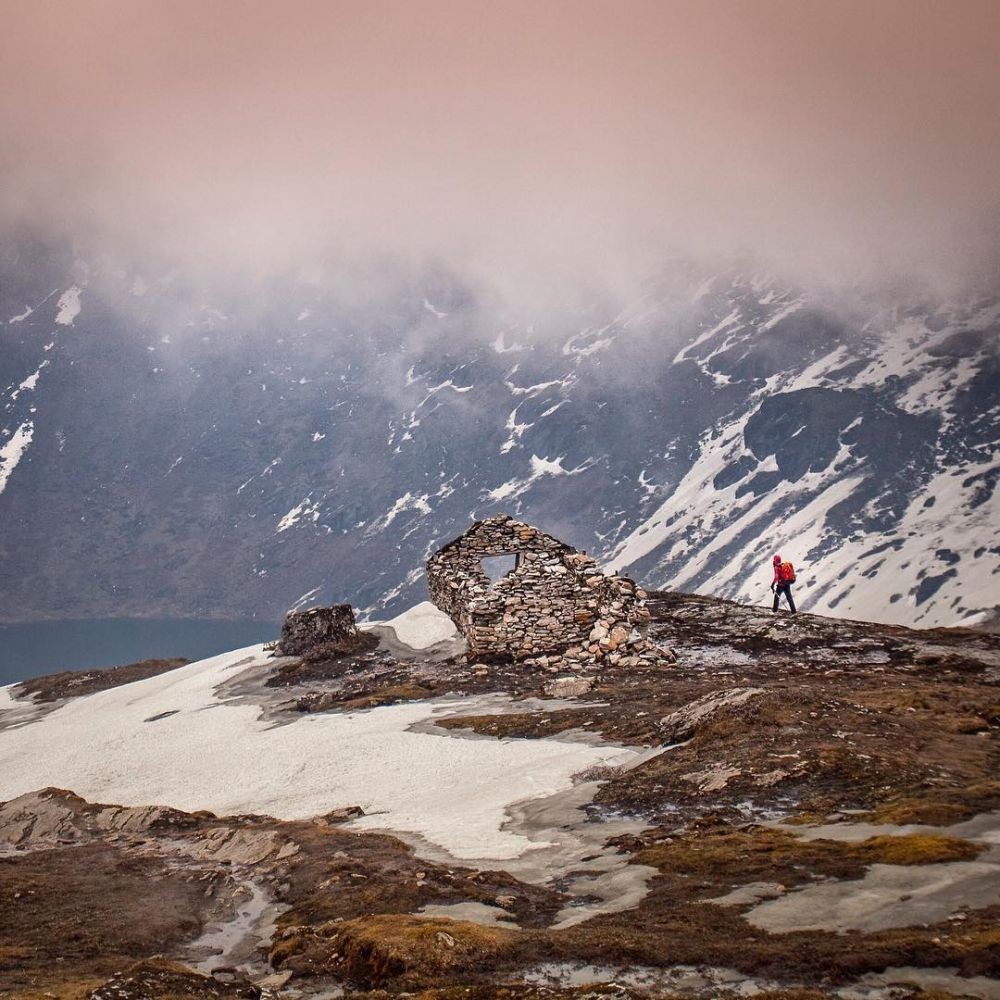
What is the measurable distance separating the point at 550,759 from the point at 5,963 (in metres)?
15.3

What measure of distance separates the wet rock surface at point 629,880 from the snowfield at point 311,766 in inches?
48.1

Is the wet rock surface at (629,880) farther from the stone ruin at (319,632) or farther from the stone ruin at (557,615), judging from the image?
the stone ruin at (319,632)

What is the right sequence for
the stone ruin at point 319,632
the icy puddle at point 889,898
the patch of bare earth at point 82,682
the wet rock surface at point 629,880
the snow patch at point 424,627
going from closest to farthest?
the wet rock surface at point 629,880, the icy puddle at point 889,898, the snow patch at point 424,627, the stone ruin at point 319,632, the patch of bare earth at point 82,682

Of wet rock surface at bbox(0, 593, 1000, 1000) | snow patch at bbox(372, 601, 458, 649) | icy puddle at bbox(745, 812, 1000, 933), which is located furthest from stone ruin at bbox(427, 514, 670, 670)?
icy puddle at bbox(745, 812, 1000, 933)

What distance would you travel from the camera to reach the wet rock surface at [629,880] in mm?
11359

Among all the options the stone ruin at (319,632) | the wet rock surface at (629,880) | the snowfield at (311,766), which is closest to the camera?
the wet rock surface at (629,880)

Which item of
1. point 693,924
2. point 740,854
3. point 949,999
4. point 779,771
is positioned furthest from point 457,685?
point 949,999

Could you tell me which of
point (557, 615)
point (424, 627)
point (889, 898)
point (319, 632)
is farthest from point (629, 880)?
point (319, 632)

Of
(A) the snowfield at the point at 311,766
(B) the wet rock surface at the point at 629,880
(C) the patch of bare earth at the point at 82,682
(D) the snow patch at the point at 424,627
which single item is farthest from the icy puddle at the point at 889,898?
(C) the patch of bare earth at the point at 82,682

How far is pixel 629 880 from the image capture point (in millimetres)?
15461

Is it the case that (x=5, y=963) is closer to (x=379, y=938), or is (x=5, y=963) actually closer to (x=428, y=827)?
(x=379, y=938)

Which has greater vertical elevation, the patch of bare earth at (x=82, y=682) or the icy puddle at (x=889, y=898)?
the patch of bare earth at (x=82, y=682)

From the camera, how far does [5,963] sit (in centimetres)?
1385

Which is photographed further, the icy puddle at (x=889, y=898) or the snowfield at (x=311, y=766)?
the snowfield at (x=311, y=766)
